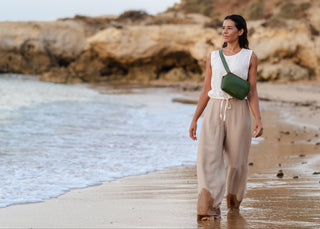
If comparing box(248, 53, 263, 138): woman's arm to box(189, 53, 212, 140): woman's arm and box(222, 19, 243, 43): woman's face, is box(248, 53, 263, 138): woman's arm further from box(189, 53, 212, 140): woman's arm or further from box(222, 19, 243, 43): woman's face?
box(189, 53, 212, 140): woman's arm

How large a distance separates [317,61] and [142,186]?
22.2 metres

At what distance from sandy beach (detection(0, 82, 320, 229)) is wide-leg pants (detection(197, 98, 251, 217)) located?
203 millimetres

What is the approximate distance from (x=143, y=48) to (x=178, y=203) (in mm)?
26933

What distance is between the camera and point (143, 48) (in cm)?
3095

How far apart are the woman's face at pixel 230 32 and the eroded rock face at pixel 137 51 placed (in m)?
22.2

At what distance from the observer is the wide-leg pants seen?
3904 millimetres

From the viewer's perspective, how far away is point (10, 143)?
332 inches

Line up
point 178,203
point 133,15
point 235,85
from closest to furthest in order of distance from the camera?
point 235,85 → point 178,203 → point 133,15

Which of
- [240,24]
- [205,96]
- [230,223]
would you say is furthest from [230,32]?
[230,223]

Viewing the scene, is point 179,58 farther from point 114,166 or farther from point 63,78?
point 114,166

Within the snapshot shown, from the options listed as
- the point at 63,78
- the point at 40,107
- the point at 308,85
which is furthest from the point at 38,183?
the point at 63,78

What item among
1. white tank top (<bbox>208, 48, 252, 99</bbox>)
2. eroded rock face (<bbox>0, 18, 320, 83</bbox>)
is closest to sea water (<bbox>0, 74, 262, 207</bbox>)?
white tank top (<bbox>208, 48, 252, 99</bbox>)

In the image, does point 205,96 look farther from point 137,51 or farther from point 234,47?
point 137,51

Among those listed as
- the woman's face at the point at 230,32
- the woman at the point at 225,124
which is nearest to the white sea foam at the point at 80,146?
the woman at the point at 225,124
